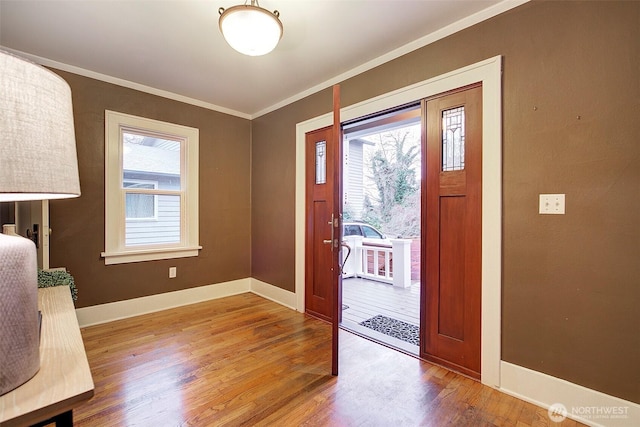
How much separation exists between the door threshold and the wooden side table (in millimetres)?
2239

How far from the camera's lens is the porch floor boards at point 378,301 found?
3.38 metres

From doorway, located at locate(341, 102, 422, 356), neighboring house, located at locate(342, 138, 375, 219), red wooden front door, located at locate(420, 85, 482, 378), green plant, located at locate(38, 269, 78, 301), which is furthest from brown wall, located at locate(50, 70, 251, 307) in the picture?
neighboring house, located at locate(342, 138, 375, 219)

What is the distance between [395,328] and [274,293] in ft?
5.03

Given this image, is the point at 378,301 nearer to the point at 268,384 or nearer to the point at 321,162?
the point at 321,162

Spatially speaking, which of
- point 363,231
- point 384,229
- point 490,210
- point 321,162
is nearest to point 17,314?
point 490,210

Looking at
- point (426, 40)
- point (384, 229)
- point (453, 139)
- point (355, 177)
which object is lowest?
point (384, 229)

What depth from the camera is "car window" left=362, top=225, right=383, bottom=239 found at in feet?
19.9

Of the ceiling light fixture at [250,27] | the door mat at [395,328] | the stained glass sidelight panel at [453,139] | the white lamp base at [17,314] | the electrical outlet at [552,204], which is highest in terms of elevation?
the ceiling light fixture at [250,27]

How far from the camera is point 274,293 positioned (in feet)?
12.3

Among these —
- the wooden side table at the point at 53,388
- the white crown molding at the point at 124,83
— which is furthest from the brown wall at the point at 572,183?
the white crown molding at the point at 124,83

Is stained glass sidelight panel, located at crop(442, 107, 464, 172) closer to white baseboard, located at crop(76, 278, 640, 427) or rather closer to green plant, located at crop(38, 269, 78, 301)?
white baseboard, located at crop(76, 278, 640, 427)

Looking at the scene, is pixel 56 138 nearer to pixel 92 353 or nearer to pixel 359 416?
pixel 359 416

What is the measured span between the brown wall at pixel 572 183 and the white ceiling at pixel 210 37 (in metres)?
0.38
